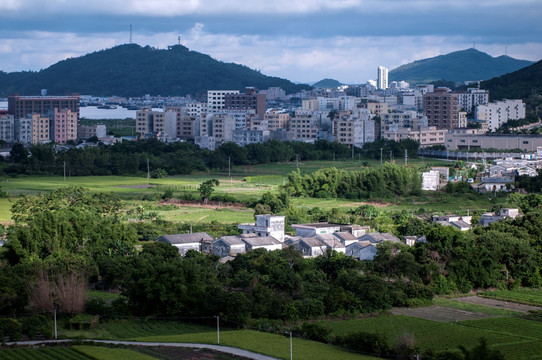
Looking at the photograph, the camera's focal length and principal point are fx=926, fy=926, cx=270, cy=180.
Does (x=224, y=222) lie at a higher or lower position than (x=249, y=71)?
lower

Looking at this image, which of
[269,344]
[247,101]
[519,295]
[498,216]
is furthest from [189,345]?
[247,101]

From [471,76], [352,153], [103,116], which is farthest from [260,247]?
[471,76]

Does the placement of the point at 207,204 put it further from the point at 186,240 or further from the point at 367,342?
the point at 367,342

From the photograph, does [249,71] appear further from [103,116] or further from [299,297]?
[299,297]

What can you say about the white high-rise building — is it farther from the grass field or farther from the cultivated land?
the grass field

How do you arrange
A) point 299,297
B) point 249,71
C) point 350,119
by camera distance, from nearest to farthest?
1. point 299,297
2. point 350,119
3. point 249,71
